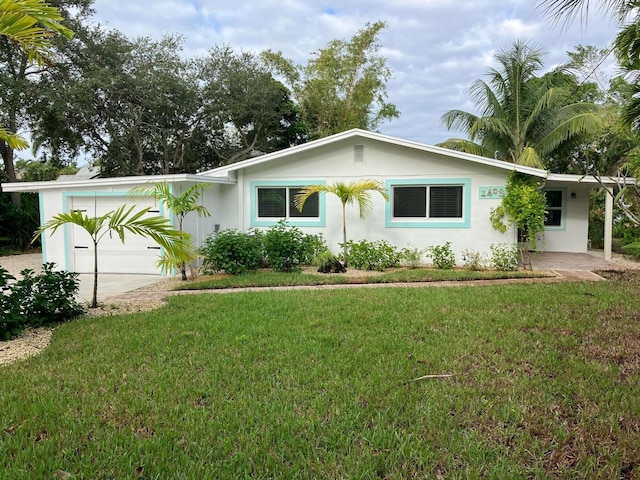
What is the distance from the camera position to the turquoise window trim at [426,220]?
1157cm

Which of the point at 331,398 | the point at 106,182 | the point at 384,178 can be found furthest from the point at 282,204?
the point at 331,398

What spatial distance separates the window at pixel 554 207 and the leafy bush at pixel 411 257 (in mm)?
6057

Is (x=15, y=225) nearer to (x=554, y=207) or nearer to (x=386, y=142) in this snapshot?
(x=386, y=142)

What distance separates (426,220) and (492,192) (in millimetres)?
Result: 1796

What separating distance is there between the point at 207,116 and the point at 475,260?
1602cm

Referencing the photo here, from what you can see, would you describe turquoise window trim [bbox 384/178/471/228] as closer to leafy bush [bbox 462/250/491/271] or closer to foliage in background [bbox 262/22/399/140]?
leafy bush [bbox 462/250/491/271]

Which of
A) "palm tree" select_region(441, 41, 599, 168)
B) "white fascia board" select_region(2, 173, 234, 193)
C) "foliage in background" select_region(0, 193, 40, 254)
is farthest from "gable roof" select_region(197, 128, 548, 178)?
"foliage in background" select_region(0, 193, 40, 254)

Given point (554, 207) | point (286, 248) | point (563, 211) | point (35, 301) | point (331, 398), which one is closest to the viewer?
point (331, 398)

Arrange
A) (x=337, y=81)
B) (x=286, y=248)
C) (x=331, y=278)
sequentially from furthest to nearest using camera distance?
(x=337, y=81) → (x=286, y=248) → (x=331, y=278)

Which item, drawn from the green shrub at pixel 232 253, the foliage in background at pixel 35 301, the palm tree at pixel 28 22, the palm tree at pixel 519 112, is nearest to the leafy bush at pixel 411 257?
the green shrub at pixel 232 253

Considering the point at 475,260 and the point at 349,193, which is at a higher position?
the point at 349,193

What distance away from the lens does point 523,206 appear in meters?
10.7

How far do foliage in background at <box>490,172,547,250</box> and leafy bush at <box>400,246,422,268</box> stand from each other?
2.08 metres

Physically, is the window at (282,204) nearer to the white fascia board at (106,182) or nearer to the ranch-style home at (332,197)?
the ranch-style home at (332,197)
